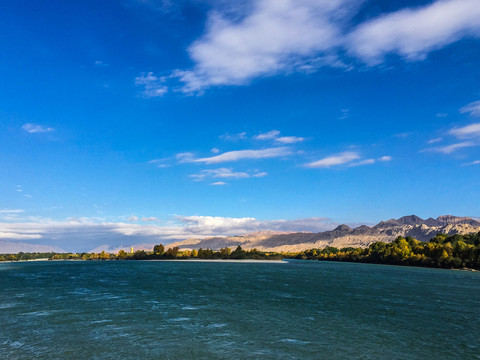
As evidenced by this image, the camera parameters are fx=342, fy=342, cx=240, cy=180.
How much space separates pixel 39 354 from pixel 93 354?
13.6ft

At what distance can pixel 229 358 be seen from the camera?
2670 centimetres

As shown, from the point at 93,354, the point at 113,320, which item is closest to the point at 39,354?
the point at 93,354

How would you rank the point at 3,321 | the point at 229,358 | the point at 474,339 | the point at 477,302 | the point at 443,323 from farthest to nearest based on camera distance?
1. the point at 477,302
2. the point at 443,323
3. the point at 3,321
4. the point at 474,339
5. the point at 229,358

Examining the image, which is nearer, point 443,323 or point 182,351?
point 182,351

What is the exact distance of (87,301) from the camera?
57156 mm

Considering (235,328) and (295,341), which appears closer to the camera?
(295,341)

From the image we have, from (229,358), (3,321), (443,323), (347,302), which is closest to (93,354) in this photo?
(229,358)

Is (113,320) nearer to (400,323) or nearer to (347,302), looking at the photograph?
(400,323)

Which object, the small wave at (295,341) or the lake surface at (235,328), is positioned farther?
the small wave at (295,341)

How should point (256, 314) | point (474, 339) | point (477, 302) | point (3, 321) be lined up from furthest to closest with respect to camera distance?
point (477, 302), point (256, 314), point (3, 321), point (474, 339)

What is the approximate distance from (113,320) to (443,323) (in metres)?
40.1

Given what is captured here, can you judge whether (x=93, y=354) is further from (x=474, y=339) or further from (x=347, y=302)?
(x=347, y=302)

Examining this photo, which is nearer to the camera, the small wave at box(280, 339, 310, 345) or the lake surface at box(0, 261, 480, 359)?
the lake surface at box(0, 261, 480, 359)

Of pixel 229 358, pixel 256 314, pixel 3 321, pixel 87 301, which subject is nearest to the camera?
pixel 229 358
